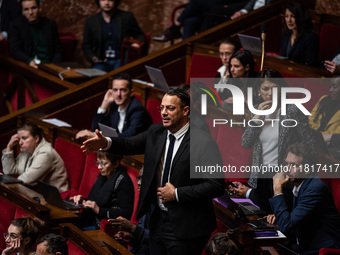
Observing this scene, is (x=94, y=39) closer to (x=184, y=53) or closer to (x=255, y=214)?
(x=184, y=53)

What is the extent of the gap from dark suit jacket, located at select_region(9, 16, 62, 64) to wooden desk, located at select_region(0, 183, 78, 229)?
1490 mm

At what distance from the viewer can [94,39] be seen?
138 inches

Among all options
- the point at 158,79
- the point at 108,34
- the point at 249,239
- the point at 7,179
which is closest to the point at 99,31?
the point at 108,34

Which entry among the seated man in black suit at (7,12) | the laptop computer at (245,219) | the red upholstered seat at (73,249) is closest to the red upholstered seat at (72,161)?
the red upholstered seat at (73,249)

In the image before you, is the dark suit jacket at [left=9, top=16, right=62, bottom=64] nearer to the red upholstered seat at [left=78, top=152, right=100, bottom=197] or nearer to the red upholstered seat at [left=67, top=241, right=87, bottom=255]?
the red upholstered seat at [left=78, top=152, right=100, bottom=197]

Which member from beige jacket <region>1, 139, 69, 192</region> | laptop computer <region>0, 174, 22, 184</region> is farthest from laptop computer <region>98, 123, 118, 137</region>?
laptop computer <region>0, 174, 22, 184</region>

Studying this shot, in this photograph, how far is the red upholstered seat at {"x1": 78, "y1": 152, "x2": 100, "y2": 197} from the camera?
2.32 meters

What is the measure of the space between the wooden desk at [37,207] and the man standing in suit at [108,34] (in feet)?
4.64

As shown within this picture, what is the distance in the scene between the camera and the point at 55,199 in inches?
80.7

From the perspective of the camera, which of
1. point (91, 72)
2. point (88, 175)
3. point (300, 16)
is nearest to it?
point (88, 175)

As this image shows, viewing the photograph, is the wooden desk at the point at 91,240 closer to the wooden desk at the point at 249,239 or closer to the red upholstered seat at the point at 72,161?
the wooden desk at the point at 249,239

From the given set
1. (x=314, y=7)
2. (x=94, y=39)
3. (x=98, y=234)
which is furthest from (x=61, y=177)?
(x=314, y=7)

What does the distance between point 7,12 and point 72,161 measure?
163 cm

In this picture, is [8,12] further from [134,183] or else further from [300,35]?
[134,183]
